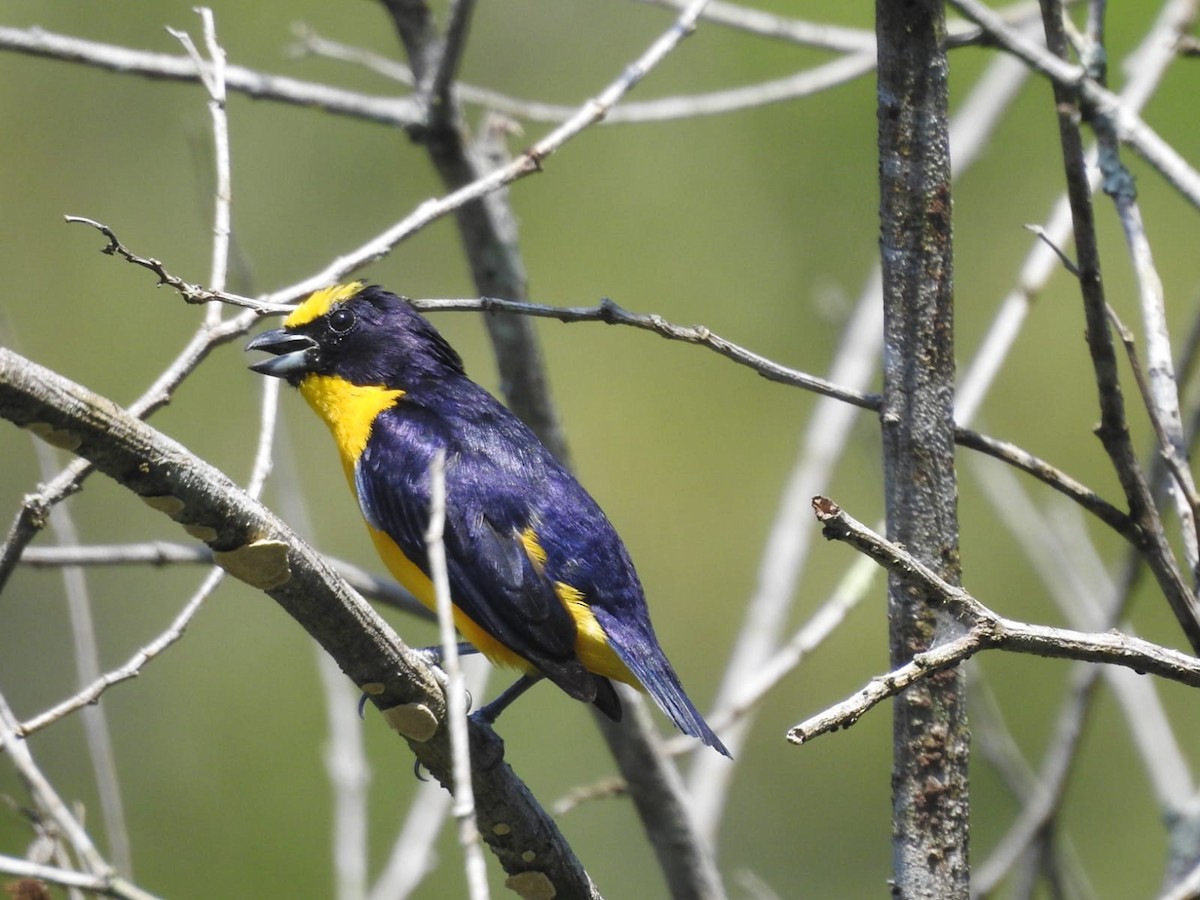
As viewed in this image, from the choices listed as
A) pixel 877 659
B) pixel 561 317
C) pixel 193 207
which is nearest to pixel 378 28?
pixel 193 207

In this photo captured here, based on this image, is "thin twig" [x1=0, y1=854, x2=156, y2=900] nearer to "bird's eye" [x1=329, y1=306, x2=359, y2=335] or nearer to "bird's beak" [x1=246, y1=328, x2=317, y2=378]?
"bird's beak" [x1=246, y1=328, x2=317, y2=378]

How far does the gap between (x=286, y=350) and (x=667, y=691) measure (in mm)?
1627

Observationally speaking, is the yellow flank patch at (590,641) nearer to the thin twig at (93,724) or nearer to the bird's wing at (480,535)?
the bird's wing at (480,535)

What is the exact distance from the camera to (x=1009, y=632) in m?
1.78

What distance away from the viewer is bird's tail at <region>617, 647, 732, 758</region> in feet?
10.2

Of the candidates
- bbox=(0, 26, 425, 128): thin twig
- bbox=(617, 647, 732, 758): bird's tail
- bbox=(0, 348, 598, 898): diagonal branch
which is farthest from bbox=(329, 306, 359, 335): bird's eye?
bbox=(0, 348, 598, 898): diagonal branch

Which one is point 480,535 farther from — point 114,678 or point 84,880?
point 84,880

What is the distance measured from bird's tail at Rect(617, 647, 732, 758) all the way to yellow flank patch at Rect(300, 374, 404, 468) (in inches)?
37.1

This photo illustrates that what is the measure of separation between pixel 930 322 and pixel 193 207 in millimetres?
6469

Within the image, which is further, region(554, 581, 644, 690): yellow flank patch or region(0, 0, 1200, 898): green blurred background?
region(0, 0, 1200, 898): green blurred background

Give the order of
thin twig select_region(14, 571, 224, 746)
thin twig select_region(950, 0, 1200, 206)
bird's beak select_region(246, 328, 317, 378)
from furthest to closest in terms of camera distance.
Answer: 1. bird's beak select_region(246, 328, 317, 378)
2. thin twig select_region(950, 0, 1200, 206)
3. thin twig select_region(14, 571, 224, 746)

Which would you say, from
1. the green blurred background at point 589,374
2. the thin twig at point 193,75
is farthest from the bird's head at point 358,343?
the green blurred background at point 589,374

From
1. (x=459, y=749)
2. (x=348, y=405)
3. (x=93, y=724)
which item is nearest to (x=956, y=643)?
(x=459, y=749)

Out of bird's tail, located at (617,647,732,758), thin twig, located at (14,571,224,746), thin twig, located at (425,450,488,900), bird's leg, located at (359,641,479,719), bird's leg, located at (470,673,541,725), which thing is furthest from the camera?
bird's leg, located at (470,673,541,725)
